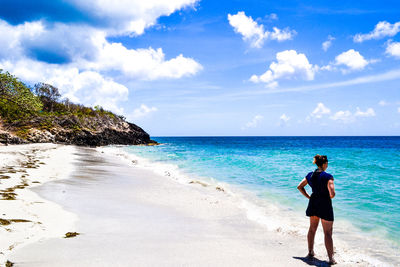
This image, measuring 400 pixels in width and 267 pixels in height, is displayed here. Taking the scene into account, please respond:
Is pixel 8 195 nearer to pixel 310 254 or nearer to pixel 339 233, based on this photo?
pixel 310 254

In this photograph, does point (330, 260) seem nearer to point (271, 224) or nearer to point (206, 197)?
point (271, 224)

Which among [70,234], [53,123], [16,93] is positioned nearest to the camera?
[70,234]

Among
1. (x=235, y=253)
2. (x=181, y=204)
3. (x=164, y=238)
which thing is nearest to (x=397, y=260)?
(x=235, y=253)

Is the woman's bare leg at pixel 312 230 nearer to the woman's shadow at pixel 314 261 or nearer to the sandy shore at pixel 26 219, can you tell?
the woman's shadow at pixel 314 261

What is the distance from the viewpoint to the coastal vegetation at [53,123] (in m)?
22.6

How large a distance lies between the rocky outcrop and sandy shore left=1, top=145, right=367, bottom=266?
41.2 meters

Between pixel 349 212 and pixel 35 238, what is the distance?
10642mm

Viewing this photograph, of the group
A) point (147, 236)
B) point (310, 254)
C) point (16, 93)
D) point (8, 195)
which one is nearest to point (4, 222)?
point (8, 195)

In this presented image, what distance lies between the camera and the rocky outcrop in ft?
160

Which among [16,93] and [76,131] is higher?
[16,93]

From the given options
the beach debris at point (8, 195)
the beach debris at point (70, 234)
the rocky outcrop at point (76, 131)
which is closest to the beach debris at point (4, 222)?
the beach debris at point (70, 234)

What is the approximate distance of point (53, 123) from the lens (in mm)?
57531

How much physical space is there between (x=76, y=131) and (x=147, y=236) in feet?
203

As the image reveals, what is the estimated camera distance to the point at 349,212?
9.98m
